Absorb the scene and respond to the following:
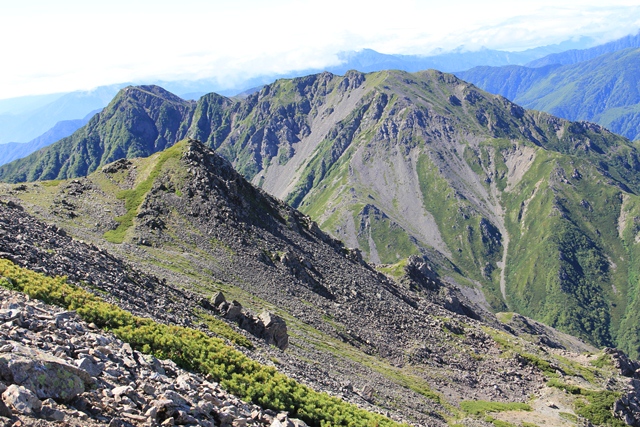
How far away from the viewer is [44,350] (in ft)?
76.6

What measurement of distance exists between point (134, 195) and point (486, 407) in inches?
3202

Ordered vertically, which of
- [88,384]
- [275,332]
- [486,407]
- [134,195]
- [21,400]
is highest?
[21,400]

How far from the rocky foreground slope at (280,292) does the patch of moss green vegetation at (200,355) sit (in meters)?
9.17

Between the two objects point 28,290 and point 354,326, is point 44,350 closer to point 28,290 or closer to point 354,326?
point 28,290

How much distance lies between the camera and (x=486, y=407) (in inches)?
3017

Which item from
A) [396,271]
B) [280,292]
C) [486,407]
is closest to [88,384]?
[280,292]

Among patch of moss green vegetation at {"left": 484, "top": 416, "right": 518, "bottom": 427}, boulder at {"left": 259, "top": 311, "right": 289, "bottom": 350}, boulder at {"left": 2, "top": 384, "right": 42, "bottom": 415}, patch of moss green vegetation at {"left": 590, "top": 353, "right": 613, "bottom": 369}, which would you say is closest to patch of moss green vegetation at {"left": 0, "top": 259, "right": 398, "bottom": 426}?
boulder at {"left": 2, "top": 384, "right": 42, "bottom": 415}

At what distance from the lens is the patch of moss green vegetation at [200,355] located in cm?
3272

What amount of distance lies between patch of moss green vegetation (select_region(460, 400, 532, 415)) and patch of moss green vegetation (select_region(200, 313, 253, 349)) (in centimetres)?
3973

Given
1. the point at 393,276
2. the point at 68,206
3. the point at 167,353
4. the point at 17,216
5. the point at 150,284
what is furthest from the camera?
the point at 393,276

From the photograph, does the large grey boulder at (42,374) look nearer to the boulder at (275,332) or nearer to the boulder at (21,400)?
the boulder at (21,400)

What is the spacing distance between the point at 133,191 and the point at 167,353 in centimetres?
8232

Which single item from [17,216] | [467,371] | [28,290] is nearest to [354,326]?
[467,371]

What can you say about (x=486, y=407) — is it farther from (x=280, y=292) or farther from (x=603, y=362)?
(x=603, y=362)
